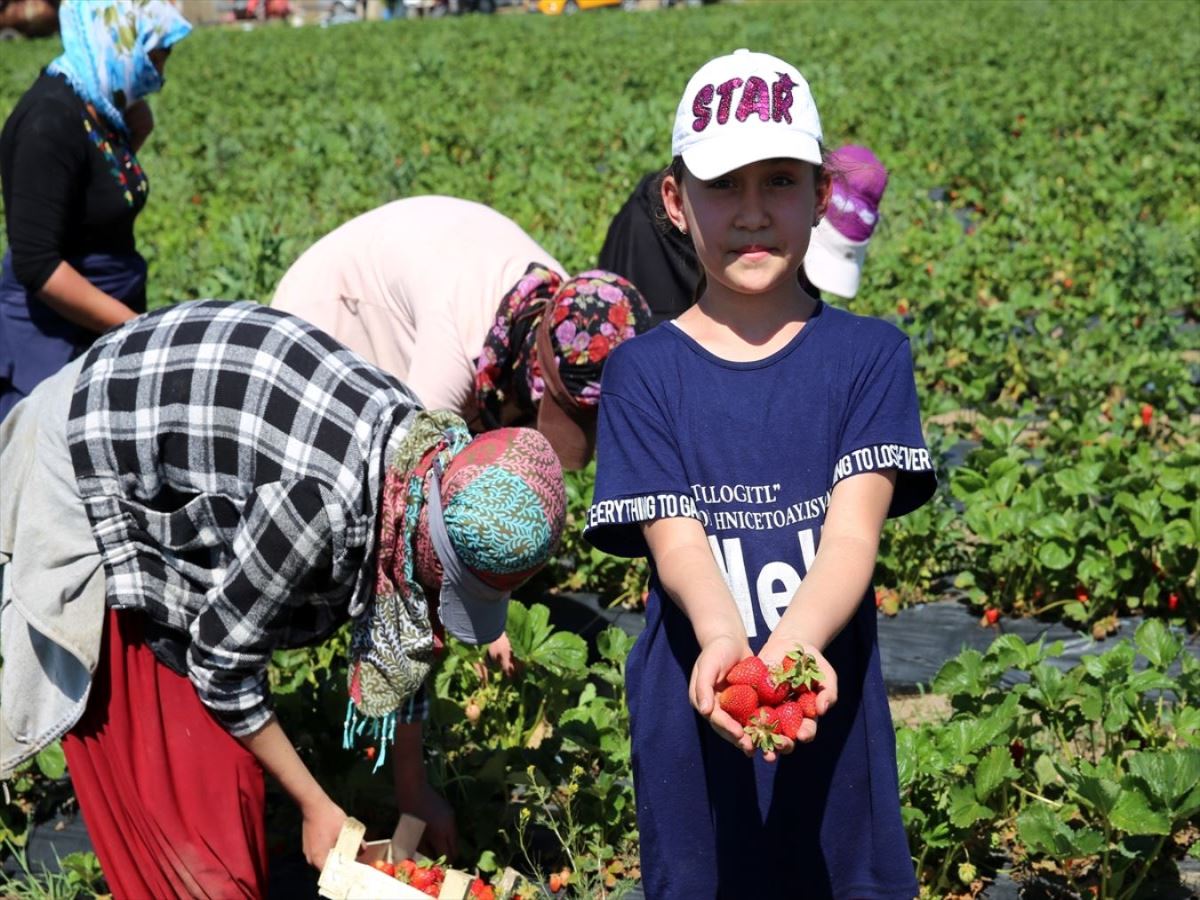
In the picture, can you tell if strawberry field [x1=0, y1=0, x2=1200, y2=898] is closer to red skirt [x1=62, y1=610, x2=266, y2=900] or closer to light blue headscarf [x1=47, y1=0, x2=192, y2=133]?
red skirt [x1=62, y1=610, x2=266, y2=900]

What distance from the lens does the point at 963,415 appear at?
5180 millimetres

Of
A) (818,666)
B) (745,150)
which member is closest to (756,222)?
(745,150)

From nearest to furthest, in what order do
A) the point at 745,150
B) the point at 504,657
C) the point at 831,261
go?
the point at 745,150 < the point at 504,657 < the point at 831,261

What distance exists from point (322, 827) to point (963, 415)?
3.31m

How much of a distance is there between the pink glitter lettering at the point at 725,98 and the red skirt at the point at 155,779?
1214 mm

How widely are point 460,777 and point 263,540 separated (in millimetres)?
854

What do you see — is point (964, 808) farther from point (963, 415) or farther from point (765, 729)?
point (963, 415)

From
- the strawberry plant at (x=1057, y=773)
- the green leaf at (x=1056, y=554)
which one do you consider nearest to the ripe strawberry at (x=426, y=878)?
the strawberry plant at (x=1057, y=773)

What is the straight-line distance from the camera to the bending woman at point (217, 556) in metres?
2.16

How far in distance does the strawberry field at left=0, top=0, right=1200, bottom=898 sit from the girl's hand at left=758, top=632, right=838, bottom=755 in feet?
3.26

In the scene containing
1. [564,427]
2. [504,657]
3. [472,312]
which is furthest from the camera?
[504,657]

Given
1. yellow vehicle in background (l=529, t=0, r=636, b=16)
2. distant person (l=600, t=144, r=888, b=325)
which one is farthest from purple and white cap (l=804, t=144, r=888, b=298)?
yellow vehicle in background (l=529, t=0, r=636, b=16)

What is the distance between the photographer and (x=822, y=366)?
1.81m

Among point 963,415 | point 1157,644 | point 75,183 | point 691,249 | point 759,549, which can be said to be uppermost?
point 75,183
